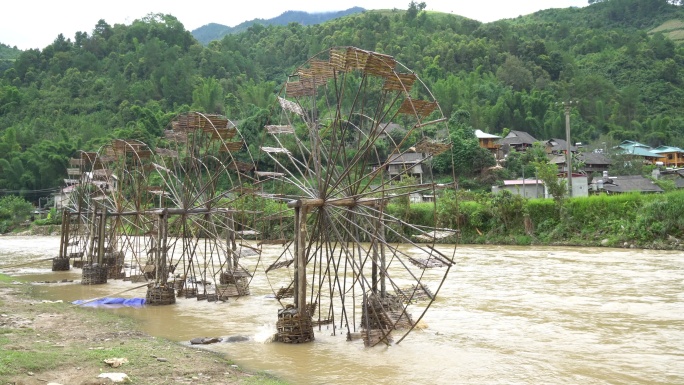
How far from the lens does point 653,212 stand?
33.6m

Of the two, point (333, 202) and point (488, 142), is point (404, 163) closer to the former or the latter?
point (333, 202)

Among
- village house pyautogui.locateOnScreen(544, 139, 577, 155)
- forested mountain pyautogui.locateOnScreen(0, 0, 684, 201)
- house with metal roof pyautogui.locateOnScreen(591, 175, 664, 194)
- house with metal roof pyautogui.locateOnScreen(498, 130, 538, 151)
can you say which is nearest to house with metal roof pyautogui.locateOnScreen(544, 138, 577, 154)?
village house pyautogui.locateOnScreen(544, 139, 577, 155)

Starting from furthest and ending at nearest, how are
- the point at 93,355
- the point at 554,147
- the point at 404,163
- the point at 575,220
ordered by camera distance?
the point at 554,147 < the point at 575,220 < the point at 404,163 < the point at 93,355

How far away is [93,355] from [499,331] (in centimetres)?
879

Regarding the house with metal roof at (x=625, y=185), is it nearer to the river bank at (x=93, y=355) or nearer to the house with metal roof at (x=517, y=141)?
the house with metal roof at (x=517, y=141)

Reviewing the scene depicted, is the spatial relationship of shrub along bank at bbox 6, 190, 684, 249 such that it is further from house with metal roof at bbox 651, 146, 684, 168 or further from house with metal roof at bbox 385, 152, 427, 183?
house with metal roof at bbox 651, 146, 684, 168

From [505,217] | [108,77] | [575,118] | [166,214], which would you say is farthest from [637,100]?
[166,214]

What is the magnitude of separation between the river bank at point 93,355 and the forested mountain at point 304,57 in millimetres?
46869

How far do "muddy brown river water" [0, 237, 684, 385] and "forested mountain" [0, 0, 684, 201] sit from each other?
3731 cm

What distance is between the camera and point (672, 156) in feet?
258

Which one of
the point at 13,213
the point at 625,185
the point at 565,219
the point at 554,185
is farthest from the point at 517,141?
the point at 13,213

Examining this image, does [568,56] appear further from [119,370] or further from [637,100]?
[119,370]

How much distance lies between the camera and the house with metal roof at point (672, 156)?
77625mm

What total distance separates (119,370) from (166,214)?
356 inches
